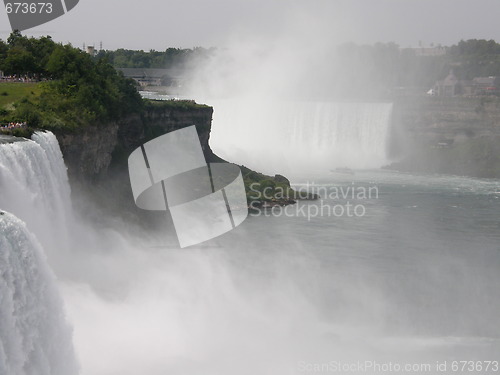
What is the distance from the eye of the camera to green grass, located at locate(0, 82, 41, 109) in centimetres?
3168

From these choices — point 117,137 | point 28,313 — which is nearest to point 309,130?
point 117,137

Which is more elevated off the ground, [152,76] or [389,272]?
[389,272]

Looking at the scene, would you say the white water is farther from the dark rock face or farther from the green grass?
the green grass

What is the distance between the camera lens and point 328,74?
84.9 metres

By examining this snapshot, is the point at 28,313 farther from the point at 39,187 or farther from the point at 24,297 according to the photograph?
the point at 39,187

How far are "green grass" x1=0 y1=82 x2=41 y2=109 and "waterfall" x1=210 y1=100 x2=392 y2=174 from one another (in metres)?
27.7

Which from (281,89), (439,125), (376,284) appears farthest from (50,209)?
(281,89)

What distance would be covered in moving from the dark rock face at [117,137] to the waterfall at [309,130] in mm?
14238

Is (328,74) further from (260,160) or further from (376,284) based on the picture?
(376,284)

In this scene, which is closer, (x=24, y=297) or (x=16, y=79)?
(x=24, y=297)

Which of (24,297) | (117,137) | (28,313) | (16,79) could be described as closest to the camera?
(24,297)

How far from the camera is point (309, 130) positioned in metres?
66.9

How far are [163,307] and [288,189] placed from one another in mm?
21838

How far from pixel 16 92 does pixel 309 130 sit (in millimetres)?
36152
